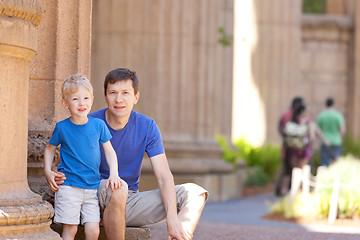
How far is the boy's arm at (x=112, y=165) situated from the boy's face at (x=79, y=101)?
0.89ft

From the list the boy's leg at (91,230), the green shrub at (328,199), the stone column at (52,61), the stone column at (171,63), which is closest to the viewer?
the boy's leg at (91,230)

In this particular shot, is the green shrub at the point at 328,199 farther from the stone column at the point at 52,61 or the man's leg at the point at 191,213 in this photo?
the stone column at the point at 52,61

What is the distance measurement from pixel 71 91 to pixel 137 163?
2.54ft

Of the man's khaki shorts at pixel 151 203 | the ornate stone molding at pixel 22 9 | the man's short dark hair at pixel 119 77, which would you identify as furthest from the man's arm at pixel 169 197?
the ornate stone molding at pixel 22 9

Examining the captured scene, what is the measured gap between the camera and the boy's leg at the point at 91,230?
4.68m

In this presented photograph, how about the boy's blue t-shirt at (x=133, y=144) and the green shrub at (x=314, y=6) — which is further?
the green shrub at (x=314, y=6)

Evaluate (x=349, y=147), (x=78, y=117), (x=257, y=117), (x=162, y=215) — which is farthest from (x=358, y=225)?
(x=349, y=147)

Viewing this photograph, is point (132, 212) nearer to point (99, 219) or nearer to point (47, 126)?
point (99, 219)

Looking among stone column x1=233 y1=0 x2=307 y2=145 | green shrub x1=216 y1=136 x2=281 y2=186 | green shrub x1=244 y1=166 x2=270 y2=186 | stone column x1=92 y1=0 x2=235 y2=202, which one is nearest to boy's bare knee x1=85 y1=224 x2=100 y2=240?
stone column x1=92 y1=0 x2=235 y2=202

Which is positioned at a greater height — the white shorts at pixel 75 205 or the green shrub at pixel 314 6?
the green shrub at pixel 314 6

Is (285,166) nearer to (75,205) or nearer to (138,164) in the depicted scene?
(138,164)

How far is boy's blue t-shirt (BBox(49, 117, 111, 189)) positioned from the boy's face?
0.36ft

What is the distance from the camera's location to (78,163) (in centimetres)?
468

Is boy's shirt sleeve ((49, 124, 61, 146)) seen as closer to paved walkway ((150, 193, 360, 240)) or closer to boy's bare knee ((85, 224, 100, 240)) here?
boy's bare knee ((85, 224, 100, 240))
